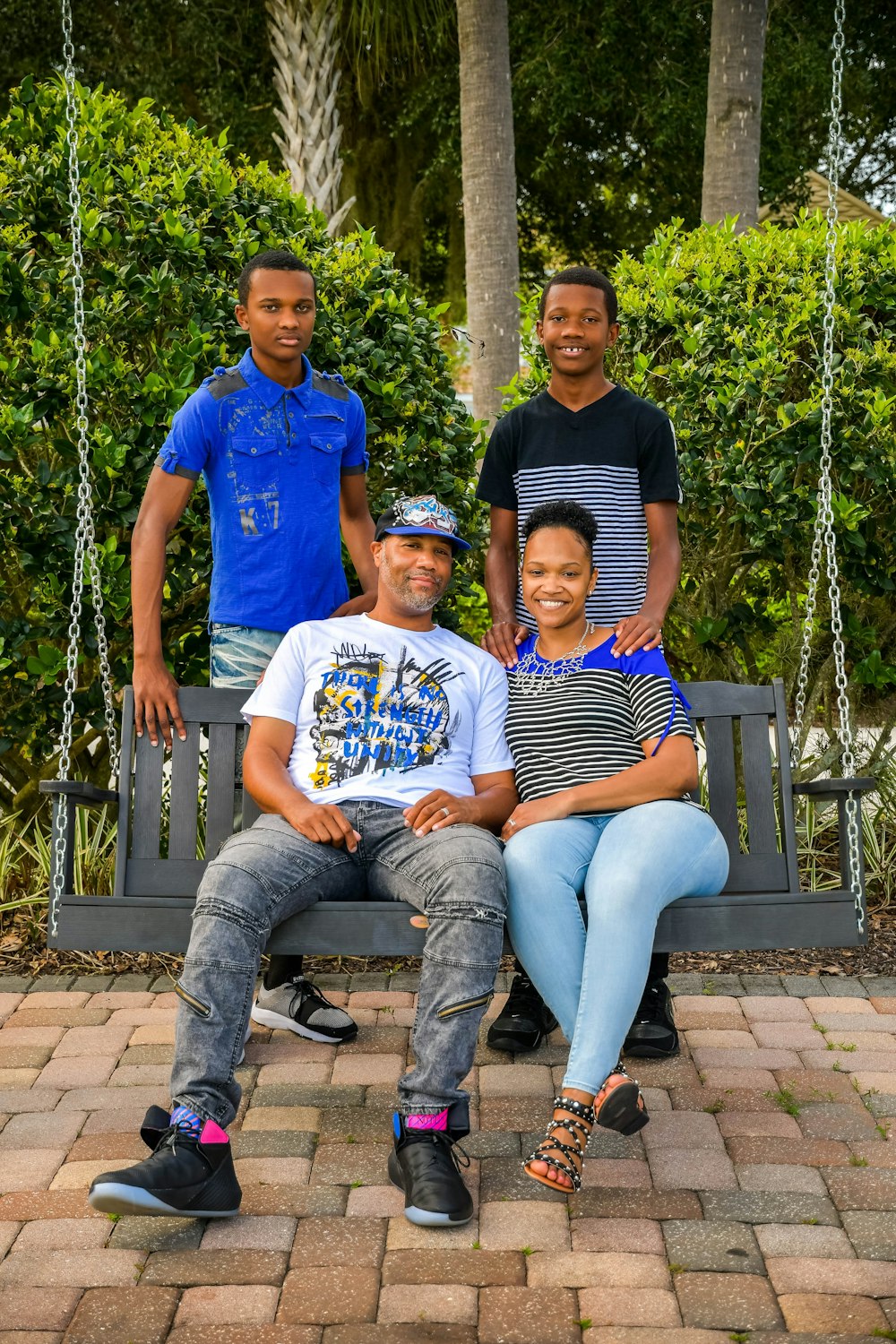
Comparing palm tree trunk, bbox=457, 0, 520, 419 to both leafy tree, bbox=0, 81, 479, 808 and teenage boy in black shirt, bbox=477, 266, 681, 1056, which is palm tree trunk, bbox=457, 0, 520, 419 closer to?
leafy tree, bbox=0, 81, 479, 808

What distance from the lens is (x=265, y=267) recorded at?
3.82 meters

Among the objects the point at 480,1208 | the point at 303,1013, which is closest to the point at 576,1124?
the point at 480,1208

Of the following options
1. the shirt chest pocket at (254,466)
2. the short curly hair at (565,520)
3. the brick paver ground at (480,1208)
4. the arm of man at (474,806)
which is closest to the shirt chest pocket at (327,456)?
the shirt chest pocket at (254,466)

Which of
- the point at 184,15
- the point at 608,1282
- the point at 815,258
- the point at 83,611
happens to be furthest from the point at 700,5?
the point at 608,1282

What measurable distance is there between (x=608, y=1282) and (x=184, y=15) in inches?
595

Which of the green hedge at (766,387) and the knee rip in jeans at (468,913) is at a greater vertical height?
the green hedge at (766,387)

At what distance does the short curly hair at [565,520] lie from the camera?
3.66 meters

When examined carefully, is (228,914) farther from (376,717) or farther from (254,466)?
(254,466)

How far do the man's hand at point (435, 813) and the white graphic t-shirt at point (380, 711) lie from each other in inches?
4.3

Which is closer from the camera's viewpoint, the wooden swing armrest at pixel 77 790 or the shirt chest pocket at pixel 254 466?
the wooden swing armrest at pixel 77 790

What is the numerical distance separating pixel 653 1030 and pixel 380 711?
49.1 inches

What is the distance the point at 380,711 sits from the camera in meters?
3.62

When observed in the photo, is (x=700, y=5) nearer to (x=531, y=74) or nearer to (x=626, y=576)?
(x=531, y=74)

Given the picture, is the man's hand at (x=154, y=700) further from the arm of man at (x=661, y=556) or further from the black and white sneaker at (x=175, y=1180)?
the arm of man at (x=661, y=556)
